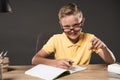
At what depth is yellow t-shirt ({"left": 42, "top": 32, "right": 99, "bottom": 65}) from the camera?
2.10 meters

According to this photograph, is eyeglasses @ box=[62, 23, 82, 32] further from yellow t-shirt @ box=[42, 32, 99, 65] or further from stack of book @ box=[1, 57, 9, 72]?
stack of book @ box=[1, 57, 9, 72]

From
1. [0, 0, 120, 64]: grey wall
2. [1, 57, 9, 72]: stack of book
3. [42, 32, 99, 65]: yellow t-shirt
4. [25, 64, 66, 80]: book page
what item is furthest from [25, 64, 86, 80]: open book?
[0, 0, 120, 64]: grey wall

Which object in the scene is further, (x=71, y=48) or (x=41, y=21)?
(x=41, y=21)

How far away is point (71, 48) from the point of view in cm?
212

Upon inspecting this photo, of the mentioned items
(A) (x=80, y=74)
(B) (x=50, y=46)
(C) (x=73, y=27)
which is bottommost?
(A) (x=80, y=74)

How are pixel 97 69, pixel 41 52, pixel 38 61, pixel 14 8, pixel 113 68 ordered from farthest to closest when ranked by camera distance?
1. pixel 14 8
2. pixel 41 52
3. pixel 38 61
4. pixel 97 69
5. pixel 113 68

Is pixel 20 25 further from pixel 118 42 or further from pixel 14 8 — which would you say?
pixel 118 42

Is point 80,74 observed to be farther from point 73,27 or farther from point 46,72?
point 73,27

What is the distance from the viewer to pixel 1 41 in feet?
9.37

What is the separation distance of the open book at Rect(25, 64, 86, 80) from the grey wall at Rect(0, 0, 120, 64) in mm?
1221

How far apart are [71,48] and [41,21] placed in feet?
2.77

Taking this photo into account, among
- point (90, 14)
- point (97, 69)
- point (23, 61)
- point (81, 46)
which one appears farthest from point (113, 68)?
point (23, 61)

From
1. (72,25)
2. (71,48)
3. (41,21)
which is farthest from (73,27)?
(41,21)

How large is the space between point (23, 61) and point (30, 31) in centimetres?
38
